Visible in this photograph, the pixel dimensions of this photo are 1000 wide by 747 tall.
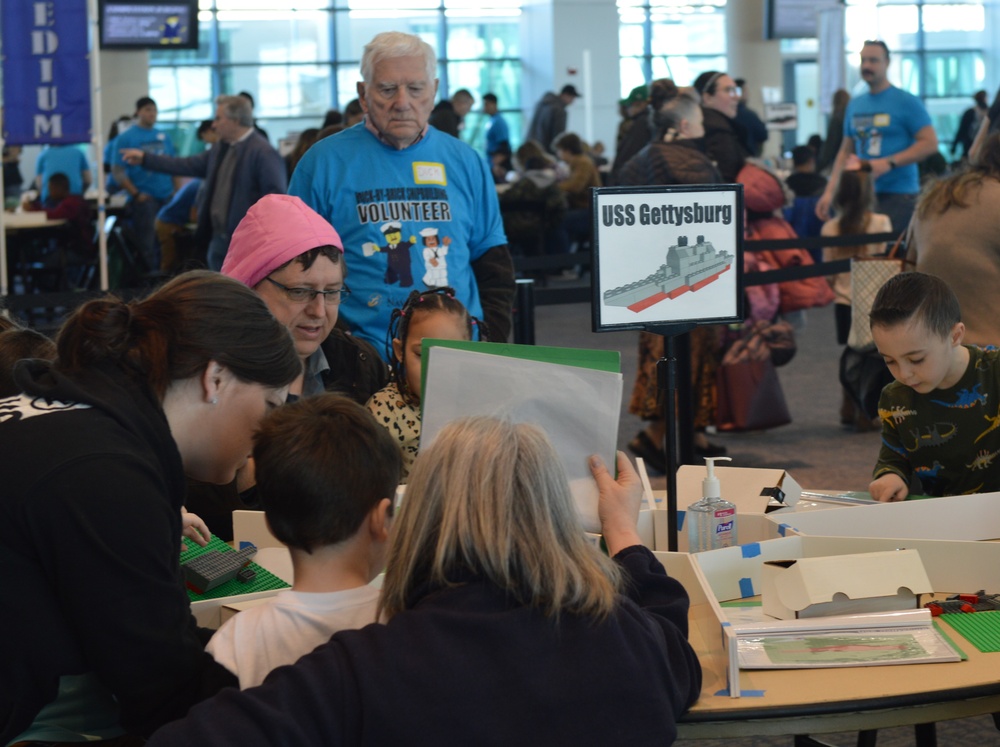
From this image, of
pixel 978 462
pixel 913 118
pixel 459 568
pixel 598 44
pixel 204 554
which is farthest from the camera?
pixel 598 44

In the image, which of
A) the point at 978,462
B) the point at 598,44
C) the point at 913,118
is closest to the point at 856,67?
the point at 598,44

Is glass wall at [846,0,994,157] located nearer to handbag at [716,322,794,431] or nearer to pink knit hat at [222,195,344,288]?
handbag at [716,322,794,431]

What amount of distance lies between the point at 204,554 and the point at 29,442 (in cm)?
61

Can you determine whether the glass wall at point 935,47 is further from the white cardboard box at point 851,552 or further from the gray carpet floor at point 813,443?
the white cardboard box at point 851,552

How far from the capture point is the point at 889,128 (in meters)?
6.77

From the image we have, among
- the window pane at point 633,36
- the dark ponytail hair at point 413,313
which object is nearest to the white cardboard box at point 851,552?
the dark ponytail hair at point 413,313

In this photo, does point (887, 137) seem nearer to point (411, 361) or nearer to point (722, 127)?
point (722, 127)

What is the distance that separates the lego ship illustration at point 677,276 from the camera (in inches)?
79.0

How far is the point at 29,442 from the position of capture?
136 cm

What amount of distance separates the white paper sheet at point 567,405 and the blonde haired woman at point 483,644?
25 centimetres

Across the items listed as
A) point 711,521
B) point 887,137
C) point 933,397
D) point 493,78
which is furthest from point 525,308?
point 493,78

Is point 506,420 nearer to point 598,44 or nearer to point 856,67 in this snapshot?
point 598,44

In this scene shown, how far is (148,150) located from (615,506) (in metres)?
8.99

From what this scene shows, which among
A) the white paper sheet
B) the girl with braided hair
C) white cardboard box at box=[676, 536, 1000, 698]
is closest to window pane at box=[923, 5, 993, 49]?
the girl with braided hair
